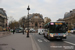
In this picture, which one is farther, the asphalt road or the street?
the asphalt road

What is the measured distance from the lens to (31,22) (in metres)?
107

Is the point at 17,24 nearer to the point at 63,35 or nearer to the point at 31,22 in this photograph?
the point at 31,22

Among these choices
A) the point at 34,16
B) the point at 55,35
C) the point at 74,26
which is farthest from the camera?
the point at 34,16

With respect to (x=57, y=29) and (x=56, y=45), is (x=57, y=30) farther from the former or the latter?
(x=56, y=45)

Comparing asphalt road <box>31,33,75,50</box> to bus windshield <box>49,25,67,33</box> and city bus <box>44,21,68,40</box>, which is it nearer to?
city bus <box>44,21,68,40</box>

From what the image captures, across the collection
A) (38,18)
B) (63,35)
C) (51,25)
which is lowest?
(63,35)

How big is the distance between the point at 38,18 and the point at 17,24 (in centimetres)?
1860

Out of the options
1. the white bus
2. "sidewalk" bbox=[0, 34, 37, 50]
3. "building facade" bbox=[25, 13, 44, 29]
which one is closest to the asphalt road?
"sidewalk" bbox=[0, 34, 37, 50]

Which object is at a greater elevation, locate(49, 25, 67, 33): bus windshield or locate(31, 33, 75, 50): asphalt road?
locate(49, 25, 67, 33): bus windshield

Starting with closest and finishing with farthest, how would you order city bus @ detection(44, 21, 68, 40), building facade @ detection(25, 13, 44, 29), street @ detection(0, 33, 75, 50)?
street @ detection(0, 33, 75, 50), city bus @ detection(44, 21, 68, 40), building facade @ detection(25, 13, 44, 29)

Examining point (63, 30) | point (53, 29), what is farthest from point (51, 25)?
point (63, 30)

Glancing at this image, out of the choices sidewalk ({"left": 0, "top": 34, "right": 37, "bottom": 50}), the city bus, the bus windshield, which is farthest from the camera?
the bus windshield

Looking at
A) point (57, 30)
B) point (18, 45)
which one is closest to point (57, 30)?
point (57, 30)

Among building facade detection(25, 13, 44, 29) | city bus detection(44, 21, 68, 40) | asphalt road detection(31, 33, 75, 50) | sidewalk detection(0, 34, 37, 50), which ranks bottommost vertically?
asphalt road detection(31, 33, 75, 50)
